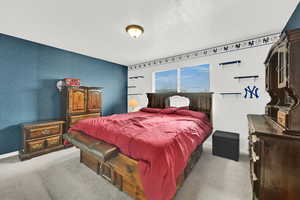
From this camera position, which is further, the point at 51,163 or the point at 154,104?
the point at 154,104

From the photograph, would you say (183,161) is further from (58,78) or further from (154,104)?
(58,78)

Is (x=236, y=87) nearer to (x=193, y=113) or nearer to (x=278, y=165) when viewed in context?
(x=193, y=113)

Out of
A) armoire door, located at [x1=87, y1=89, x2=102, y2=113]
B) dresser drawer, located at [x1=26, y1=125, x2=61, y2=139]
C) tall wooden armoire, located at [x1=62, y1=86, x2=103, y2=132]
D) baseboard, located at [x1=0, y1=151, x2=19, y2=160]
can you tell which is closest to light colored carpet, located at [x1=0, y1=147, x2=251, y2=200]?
baseboard, located at [x1=0, y1=151, x2=19, y2=160]

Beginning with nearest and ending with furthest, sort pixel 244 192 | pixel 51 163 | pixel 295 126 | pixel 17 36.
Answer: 1. pixel 295 126
2. pixel 244 192
3. pixel 51 163
4. pixel 17 36

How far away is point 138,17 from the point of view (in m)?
2.03

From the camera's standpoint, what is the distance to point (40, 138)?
2695 millimetres

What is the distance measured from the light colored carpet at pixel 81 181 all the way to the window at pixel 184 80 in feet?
6.70

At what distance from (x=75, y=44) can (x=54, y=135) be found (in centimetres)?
228

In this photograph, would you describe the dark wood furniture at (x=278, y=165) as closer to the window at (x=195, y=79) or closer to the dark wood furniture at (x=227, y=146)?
the dark wood furniture at (x=227, y=146)

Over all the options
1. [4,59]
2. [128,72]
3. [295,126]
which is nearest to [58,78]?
[4,59]

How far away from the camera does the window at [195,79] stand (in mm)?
3549

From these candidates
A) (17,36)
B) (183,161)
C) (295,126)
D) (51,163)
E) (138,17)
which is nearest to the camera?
(295,126)

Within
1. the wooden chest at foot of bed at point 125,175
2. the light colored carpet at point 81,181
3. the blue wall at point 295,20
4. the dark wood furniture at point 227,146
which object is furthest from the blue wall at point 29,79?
the blue wall at point 295,20

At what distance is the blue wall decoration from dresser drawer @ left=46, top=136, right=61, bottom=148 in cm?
455
